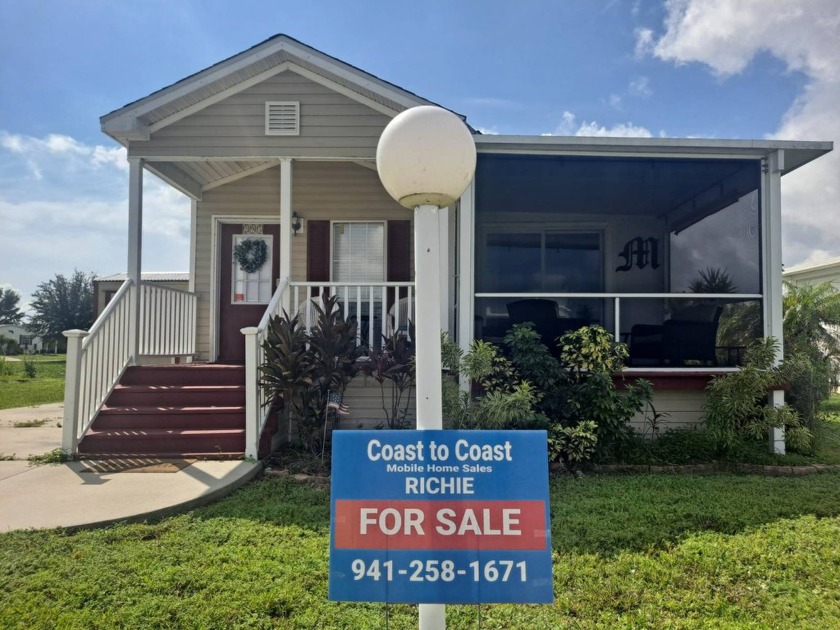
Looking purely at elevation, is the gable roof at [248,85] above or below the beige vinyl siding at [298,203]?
above

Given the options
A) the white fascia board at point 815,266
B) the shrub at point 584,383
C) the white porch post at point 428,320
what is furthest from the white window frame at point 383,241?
the white fascia board at point 815,266

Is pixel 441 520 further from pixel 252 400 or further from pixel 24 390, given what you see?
pixel 24 390

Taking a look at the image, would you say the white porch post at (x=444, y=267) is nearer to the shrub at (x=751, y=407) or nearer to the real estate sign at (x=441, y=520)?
the shrub at (x=751, y=407)

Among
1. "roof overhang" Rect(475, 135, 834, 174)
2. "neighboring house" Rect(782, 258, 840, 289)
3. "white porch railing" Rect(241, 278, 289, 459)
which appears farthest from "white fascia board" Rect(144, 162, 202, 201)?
"neighboring house" Rect(782, 258, 840, 289)

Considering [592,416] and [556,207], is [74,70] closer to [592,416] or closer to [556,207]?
[556,207]

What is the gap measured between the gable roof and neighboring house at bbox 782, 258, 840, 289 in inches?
516

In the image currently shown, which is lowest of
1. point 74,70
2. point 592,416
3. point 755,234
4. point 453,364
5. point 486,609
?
point 486,609

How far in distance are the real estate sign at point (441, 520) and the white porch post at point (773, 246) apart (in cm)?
489

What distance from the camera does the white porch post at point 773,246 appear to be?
5320mm

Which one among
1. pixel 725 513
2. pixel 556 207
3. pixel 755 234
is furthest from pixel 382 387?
pixel 755 234

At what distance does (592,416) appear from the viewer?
464cm

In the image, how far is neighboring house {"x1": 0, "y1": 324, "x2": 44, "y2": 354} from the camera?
2740 centimetres

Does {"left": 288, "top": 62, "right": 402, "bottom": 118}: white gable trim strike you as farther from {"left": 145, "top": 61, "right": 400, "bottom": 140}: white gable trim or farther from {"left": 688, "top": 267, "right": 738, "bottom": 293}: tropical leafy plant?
{"left": 688, "top": 267, "right": 738, "bottom": 293}: tropical leafy plant

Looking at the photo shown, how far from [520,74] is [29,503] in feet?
24.5
